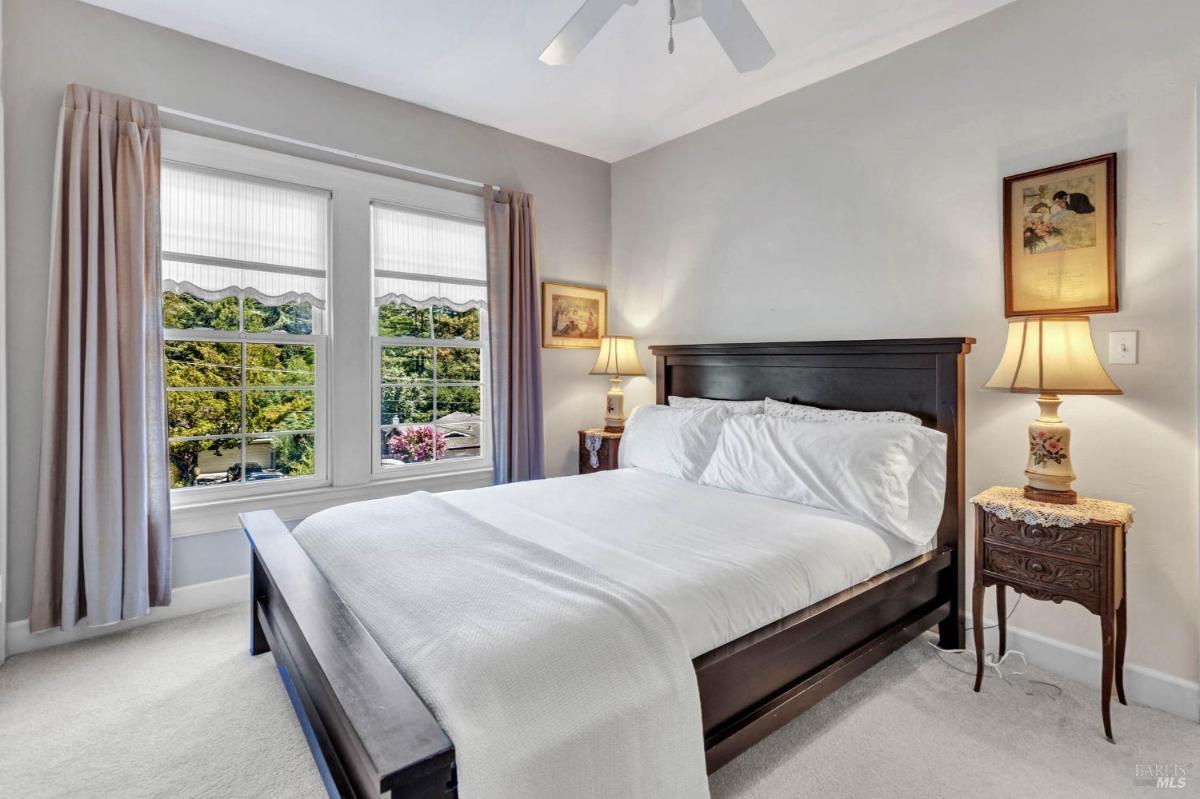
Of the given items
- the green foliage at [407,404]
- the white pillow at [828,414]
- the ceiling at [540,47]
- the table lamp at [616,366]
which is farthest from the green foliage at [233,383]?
the white pillow at [828,414]

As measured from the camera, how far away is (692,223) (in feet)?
12.4

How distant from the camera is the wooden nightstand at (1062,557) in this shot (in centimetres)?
192

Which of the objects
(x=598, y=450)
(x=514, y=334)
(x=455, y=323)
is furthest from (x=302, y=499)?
(x=598, y=450)

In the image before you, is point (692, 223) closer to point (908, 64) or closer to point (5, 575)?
point (908, 64)

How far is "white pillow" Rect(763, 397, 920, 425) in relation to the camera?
2.57 m

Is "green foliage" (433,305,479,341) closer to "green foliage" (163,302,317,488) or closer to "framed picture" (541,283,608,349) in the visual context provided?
"framed picture" (541,283,608,349)

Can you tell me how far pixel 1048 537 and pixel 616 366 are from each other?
8.11 ft

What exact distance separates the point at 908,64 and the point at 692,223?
1.41m

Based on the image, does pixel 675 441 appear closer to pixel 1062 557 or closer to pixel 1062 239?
pixel 1062 557

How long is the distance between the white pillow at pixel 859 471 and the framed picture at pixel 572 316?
6.07 ft

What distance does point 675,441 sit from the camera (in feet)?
10.1

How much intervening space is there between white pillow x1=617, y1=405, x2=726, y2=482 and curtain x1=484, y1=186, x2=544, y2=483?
756 mm

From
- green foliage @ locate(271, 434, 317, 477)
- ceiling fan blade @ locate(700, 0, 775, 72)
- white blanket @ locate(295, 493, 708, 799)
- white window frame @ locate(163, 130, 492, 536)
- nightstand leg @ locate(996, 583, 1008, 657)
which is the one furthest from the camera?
green foliage @ locate(271, 434, 317, 477)

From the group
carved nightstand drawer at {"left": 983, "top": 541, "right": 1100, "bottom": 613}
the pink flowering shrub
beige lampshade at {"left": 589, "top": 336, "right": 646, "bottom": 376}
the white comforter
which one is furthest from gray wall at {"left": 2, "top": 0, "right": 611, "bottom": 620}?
carved nightstand drawer at {"left": 983, "top": 541, "right": 1100, "bottom": 613}
